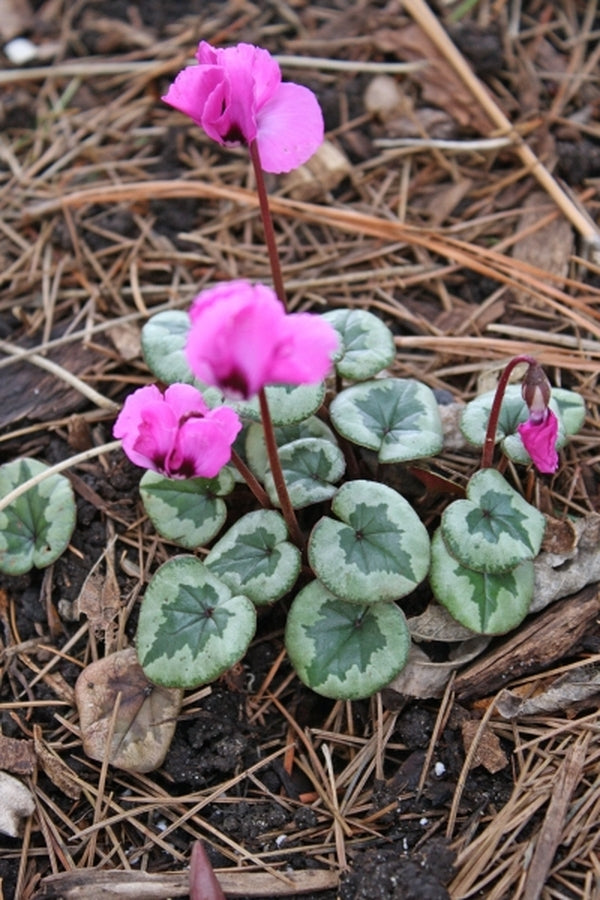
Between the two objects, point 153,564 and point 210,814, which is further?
point 153,564

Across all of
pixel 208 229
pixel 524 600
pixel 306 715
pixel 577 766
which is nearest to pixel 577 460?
pixel 524 600

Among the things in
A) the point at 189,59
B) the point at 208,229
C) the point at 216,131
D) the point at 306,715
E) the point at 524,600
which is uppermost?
the point at 216,131

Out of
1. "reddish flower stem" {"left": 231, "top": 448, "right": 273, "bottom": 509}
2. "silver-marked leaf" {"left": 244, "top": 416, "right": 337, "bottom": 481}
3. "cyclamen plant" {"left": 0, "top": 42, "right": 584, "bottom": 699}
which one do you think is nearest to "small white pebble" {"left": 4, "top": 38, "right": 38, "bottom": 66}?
"cyclamen plant" {"left": 0, "top": 42, "right": 584, "bottom": 699}

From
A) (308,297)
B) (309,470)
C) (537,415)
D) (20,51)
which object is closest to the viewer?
(537,415)

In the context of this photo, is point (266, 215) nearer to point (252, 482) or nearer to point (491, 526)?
point (252, 482)

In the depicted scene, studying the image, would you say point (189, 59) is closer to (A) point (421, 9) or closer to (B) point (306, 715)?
(A) point (421, 9)

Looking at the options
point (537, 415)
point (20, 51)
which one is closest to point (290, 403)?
point (537, 415)

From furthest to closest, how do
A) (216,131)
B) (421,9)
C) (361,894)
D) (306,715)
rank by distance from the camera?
1. (421,9)
2. (306,715)
3. (216,131)
4. (361,894)

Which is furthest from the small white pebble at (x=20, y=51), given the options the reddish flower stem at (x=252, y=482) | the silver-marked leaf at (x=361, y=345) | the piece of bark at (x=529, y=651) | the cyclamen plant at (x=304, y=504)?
the piece of bark at (x=529, y=651)
